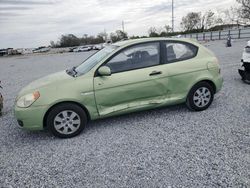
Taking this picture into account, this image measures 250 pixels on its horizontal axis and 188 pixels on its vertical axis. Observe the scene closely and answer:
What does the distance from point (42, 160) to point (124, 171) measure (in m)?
1.26

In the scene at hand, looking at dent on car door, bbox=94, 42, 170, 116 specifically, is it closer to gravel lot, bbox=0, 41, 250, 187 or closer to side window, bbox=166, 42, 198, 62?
side window, bbox=166, 42, 198, 62

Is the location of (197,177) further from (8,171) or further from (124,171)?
(8,171)

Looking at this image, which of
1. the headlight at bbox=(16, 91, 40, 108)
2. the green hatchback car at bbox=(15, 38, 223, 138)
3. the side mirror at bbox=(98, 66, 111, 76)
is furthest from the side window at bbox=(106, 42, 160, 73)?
the headlight at bbox=(16, 91, 40, 108)

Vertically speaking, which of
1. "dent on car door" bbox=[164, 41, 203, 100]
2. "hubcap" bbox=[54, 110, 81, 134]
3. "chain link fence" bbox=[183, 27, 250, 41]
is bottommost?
"hubcap" bbox=[54, 110, 81, 134]

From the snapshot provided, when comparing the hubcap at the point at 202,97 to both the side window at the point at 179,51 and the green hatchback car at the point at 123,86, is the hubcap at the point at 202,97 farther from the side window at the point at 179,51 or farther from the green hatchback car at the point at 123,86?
the side window at the point at 179,51

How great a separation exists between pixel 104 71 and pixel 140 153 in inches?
60.3

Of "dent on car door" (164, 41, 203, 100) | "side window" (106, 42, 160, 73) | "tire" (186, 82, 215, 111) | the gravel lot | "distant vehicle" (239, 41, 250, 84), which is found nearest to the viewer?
the gravel lot

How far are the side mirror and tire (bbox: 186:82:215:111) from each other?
1.77 metres

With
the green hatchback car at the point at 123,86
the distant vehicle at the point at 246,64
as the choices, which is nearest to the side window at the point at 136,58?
the green hatchback car at the point at 123,86

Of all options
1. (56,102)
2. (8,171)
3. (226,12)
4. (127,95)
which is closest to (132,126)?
(127,95)

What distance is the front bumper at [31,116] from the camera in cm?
388

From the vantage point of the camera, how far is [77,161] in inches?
132

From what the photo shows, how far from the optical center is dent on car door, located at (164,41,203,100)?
462 cm

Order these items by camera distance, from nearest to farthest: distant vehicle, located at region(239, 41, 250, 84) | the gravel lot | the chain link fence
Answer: the gravel lot < distant vehicle, located at region(239, 41, 250, 84) < the chain link fence
